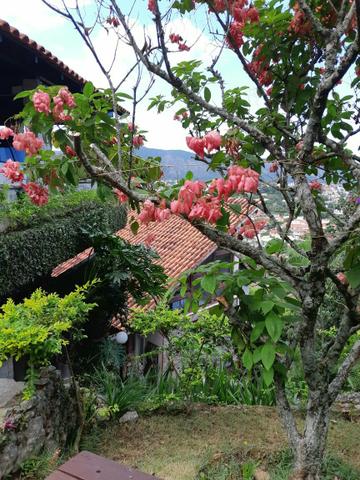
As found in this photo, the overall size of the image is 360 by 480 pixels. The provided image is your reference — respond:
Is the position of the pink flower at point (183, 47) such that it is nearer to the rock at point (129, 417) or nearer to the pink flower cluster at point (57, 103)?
the pink flower cluster at point (57, 103)

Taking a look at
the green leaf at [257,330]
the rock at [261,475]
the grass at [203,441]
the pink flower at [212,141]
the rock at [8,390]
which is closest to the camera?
the pink flower at [212,141]

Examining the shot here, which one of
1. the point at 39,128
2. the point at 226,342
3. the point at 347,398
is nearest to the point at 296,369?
the point at 347,398

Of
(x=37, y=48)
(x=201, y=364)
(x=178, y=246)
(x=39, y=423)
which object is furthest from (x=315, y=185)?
(x=178, y=246)

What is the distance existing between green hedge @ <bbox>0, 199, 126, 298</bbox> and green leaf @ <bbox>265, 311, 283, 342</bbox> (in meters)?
2.97

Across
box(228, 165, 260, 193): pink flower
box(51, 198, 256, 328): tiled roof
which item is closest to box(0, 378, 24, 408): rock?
box(228, 165, 260, 193): pink flower

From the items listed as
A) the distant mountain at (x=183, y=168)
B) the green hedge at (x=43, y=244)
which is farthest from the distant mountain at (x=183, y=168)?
the green hedge at (x=43, y=244)

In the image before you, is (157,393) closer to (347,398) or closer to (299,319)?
(347,398)

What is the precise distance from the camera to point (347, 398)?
4.72 m

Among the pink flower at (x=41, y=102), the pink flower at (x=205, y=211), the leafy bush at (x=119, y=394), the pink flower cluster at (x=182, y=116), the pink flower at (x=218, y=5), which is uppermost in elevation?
the pink flower at (x=218, y=5)

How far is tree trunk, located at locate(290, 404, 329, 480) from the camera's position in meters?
2.38

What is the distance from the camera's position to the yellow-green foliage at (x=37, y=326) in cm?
292

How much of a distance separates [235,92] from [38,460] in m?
3.25

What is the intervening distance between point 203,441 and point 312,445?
1.44 m

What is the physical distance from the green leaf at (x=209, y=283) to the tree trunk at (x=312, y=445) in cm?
98
